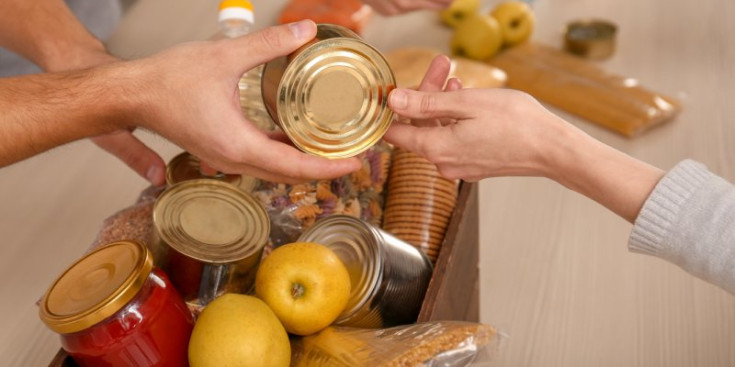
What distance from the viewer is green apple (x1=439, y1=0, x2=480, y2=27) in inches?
75.0

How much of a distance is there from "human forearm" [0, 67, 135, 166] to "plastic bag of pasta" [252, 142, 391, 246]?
0.79 feet

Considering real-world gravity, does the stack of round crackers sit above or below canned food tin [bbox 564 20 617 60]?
below

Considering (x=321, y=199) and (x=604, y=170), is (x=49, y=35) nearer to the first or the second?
(x=321, y=199)

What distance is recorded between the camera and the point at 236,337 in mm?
794

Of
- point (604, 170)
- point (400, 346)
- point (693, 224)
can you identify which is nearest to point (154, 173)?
point (400, 346)

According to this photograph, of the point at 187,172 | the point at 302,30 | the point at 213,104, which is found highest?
the point at 302,30

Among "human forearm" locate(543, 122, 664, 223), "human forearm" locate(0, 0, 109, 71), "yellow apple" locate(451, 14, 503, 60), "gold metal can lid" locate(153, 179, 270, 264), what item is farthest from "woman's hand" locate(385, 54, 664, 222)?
"yellow apple" locate(451, 14, 503, 60)

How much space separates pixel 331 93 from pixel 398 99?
0.09 meters

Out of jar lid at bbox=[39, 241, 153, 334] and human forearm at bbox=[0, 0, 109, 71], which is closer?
jar lid at bbox=[39, 241, 153, 334]

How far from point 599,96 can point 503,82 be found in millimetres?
218

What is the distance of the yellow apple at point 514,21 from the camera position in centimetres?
184

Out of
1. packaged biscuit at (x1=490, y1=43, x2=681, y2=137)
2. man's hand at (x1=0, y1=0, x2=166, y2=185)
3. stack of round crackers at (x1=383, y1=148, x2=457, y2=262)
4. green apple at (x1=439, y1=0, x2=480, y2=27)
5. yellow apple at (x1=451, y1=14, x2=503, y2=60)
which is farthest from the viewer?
green apple at (x1=439, y1=0, x2=480, y2=27)

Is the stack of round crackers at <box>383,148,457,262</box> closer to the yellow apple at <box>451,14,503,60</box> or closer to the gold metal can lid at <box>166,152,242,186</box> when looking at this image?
the gold metal can lid at <box>166,152,242,186</box>

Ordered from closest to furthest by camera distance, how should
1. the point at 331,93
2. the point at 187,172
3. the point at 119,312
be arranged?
the point at 119,312 → the point at 331,93 → the point at 187,172
